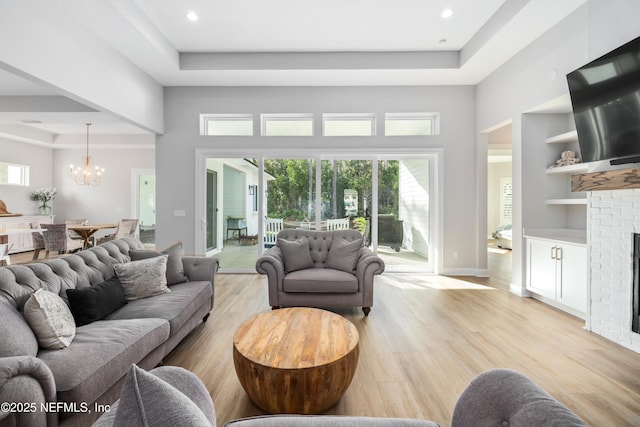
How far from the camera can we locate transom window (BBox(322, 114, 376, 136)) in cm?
543

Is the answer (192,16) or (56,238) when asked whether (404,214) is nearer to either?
(192,16)

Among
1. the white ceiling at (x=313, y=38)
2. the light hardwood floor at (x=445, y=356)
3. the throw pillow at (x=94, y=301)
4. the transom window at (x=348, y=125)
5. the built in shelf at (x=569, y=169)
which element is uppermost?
the white ceiling at (x=313, y=38)

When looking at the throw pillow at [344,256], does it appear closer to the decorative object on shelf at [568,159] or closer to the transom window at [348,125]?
the transom window at [348,125]

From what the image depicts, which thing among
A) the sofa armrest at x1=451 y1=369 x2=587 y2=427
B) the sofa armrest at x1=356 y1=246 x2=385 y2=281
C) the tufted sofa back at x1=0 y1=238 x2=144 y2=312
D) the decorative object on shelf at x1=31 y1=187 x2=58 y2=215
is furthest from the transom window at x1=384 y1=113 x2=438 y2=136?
the decorative object on shelf at x1=31 y1=187 x2=58 y2=215

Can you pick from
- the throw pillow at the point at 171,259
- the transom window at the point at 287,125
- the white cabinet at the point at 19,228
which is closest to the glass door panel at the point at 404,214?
the transom window at the point at 287,125

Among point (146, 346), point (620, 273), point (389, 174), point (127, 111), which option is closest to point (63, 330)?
point (146, 346)

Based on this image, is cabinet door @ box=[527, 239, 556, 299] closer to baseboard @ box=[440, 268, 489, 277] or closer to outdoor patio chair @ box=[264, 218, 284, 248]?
baseboard @ box=[440, 268, 489, 277]

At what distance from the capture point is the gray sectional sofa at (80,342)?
126 cm

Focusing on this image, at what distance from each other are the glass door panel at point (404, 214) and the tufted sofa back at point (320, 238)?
1.64m

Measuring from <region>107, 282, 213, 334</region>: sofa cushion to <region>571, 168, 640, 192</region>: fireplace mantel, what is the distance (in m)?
3.96

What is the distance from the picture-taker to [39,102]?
5.21 metres

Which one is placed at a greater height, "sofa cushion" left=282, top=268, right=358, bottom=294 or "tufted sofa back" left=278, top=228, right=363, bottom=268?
"tufted sofa back" left=278, top=228, right=363, bottom=268

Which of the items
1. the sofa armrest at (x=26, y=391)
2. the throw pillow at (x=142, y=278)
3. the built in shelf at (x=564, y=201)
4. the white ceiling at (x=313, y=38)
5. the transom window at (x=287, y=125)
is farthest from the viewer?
the transom window at (x=287, y=125)

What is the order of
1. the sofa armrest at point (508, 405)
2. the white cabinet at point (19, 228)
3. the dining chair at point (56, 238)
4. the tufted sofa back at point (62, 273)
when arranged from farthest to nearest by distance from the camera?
the white cabinet at point (19, 228) < the dining chair at point (56, 238) < the tufted sofa back at point (62, 273) < the sofa armrest at point (508, 405)
